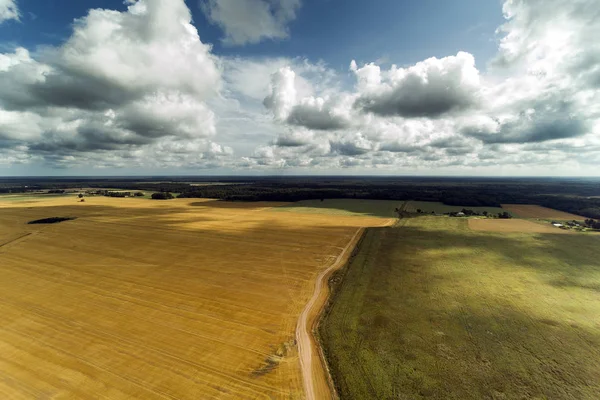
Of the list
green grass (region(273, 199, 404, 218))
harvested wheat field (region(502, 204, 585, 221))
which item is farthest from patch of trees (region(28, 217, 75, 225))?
harvested wheat field (region(502, 204, 585, 221))

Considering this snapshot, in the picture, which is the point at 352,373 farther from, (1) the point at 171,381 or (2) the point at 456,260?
(2) the point at 456,260

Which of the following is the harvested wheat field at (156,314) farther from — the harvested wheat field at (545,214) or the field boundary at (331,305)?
the harvested wheat field at (545,214)

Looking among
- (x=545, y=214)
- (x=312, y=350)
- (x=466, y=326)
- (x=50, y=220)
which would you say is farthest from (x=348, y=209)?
(x=50, y=220)

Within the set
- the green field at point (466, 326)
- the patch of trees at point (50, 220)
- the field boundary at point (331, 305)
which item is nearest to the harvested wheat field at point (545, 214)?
the green field at point (466, 326)

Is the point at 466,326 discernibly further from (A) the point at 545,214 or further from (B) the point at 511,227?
(A) the point at 545,214

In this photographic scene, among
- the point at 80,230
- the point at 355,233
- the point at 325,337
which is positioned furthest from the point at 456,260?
the point at 80,230

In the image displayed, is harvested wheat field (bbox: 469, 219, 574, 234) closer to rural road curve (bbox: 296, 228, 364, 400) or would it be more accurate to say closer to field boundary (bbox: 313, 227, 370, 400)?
field boundary (bbox: 313, 227, 370, 400)
